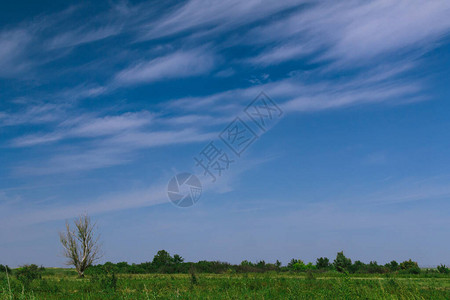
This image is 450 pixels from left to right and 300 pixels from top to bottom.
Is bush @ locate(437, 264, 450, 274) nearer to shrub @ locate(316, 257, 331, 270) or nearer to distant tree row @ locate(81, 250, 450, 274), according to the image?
distant tree row @ locate(81, 250, 450, 274)

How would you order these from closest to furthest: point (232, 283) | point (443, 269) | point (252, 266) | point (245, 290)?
point (245, 290) → point (232, 283) → point (443, 269) → point (252, 266)

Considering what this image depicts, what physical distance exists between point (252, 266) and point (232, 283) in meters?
18.3

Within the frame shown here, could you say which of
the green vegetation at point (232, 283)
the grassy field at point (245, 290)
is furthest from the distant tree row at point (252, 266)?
the grassy field at point (245, 290)

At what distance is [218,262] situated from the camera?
35.8 meters

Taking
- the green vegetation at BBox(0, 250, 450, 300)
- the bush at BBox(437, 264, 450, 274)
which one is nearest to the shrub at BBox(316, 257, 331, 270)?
the green vegetation at BBox(0, 250, 450, 300)

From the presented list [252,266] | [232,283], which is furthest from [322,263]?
[232,283]

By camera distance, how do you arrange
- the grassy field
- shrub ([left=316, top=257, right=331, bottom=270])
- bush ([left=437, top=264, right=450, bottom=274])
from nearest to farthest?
the grassy field
bush ([left=437, top=264, right=450, bottom=274])
shrub ([left=316, top=257, right=331, bottom=270])

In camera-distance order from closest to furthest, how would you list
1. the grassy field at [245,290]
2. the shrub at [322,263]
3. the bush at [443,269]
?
1. the grassy field at [245,290]
2. the bush at [443,269]
3. the shrub at [322,263]

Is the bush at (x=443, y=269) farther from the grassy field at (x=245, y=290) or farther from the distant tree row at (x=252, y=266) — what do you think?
the grassy field at (x=245, y=290)

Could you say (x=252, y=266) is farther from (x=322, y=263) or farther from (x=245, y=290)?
(x=245, y=290)

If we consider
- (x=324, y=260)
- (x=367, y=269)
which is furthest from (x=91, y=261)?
(x=367, y=269)

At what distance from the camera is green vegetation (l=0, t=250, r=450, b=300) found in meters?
11.3

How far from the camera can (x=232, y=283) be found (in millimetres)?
16172

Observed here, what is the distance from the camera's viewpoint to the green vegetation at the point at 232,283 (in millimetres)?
11335
